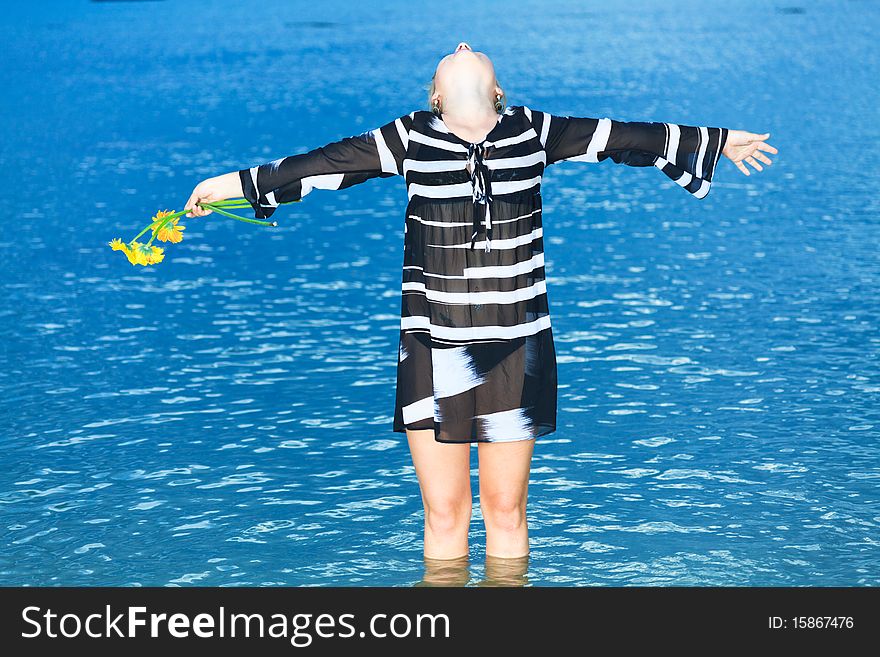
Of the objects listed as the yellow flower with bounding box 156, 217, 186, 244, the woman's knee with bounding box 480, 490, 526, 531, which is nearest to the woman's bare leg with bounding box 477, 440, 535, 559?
the woman's knee with bounding box 480, 490, 526, 531

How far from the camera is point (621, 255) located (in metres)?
14.0

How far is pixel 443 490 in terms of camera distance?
5.51 metres

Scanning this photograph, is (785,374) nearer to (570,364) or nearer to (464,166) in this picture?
(570,364)

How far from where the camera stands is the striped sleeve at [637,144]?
17.5 ft

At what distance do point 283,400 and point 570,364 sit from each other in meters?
2.03

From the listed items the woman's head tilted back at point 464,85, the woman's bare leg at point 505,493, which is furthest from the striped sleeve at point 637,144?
the woman's bare leg at point 505,493

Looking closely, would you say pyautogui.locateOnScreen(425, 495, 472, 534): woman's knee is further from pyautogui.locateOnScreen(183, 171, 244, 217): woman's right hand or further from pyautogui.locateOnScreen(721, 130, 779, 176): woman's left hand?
pyautogui.locateOnScreen(721, 130, 779, 176): woman's left hand

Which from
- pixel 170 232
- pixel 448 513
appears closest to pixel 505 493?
pixel 448 513

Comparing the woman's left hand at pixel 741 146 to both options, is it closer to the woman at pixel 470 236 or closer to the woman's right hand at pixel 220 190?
the woman at pixel 470 236

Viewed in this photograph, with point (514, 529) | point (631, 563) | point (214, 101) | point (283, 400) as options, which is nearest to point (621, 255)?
point (283, 400)

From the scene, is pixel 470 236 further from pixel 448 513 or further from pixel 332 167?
pixel 448 513

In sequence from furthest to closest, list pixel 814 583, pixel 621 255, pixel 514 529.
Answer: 1. pixel 621 255
2. pixel 814 583
3. pixel 514 529

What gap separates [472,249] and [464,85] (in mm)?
566

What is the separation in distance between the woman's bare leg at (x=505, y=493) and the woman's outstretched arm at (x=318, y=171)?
3.56 feet
